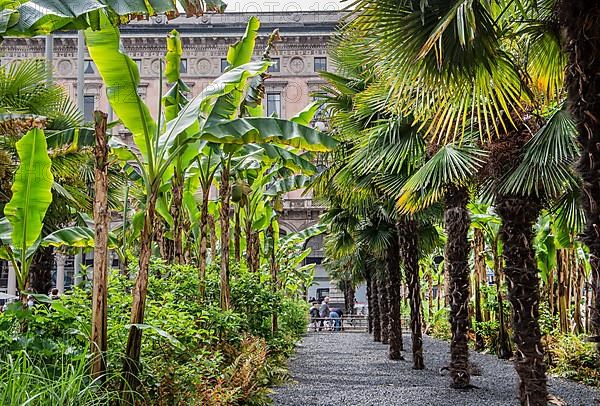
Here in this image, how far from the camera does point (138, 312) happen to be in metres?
6.48

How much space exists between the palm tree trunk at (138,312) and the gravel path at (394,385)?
418 centimetres

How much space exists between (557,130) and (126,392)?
524 centimetres

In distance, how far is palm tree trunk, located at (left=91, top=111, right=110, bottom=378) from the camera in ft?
19.6

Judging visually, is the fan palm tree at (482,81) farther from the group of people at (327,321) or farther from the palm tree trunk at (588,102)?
the group of people at (327,321)

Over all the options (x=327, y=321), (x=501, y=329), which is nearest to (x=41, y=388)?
(x=501, y=329)

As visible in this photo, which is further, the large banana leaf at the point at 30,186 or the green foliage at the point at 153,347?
the large banana leaf at the point at 30,186

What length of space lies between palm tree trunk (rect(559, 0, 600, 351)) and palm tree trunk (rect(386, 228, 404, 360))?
11.5 meters

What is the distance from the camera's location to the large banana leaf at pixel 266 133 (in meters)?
8.13

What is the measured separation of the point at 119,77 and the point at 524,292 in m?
5.02

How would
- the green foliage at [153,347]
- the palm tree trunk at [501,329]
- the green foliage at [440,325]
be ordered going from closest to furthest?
the green foliage at [153,347] → the palm tree trunk at [501,329] → the green foliage at [440,325]

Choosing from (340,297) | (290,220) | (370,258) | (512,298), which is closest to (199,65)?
(290,220)

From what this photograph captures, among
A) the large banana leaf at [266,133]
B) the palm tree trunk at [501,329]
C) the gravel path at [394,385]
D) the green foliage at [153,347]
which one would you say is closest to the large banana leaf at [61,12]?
the large banana leaf at [266,133]

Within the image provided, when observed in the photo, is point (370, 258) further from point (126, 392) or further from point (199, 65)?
point (199, 65)

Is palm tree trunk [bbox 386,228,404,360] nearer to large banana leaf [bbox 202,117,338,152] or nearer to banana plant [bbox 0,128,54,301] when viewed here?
large banana leaf [bbox 202,117,338,152]
